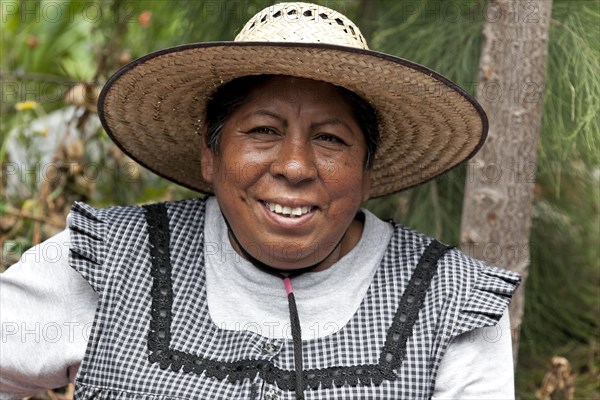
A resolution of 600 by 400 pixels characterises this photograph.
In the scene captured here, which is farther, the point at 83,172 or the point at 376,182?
the point at 83,172

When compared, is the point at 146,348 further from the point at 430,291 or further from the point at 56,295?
the point at 430,291

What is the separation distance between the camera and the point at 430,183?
2438 millimetres

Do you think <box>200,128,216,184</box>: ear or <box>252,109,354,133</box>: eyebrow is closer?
<box>252,109,354,133</box>: eyebrow

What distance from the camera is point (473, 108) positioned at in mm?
1521

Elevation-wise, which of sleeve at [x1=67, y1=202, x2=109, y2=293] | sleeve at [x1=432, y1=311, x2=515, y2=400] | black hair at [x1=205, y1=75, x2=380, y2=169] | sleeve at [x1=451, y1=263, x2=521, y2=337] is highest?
black hair at [x1=205, y1=75, x2=380, y2=169]

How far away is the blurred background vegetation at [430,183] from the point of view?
2.19m

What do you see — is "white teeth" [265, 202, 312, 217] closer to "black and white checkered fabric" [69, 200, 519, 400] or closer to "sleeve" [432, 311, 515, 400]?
"black and white checkered fabric" [69, 200, 519, 400]

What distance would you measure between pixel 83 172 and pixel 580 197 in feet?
4.69

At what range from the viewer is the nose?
1.46 m

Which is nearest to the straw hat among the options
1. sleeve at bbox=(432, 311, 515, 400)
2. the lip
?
the lip

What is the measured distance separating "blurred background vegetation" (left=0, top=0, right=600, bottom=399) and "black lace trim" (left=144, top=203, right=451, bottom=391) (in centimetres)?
61

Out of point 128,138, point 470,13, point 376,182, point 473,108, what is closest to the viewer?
point 473,108

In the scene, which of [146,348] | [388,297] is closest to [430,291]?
[388,297]

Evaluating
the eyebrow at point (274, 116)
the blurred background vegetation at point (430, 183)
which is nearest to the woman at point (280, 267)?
the eyebrow at point (274, 116)
